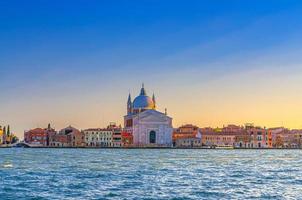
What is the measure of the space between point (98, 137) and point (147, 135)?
32.3 ft

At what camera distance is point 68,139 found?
102250 mm

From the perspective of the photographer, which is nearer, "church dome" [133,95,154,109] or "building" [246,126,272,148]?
"church dome" [133,95,154,109]

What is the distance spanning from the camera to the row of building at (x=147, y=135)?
96.9m

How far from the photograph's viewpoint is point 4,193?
1753 cm

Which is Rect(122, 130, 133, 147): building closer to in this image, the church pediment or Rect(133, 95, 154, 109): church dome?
the church pediment

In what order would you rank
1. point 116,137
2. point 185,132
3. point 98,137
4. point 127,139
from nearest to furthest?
point 127,139
point 116,137
point 98,137
point 185,132

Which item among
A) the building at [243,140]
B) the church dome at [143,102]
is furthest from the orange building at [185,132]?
the building at [243,140]

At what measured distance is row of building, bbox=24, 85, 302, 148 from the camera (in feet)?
318

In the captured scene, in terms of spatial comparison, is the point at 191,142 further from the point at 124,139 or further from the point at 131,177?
the point at 131,177

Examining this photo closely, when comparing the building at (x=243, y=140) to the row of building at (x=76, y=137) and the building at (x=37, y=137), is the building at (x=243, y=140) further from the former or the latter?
the building at (x=37, y=137)

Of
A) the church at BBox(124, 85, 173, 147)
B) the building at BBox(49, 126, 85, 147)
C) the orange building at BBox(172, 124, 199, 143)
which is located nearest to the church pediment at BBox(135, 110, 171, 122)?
the church at BBox(124, 85, 173, 147)

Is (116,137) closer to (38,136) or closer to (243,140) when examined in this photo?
(38,136)

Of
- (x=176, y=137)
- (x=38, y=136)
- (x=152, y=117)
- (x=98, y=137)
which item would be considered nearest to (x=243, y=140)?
(x=176, y=137)

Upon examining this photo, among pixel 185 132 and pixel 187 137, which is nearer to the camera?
pixel 187 137
